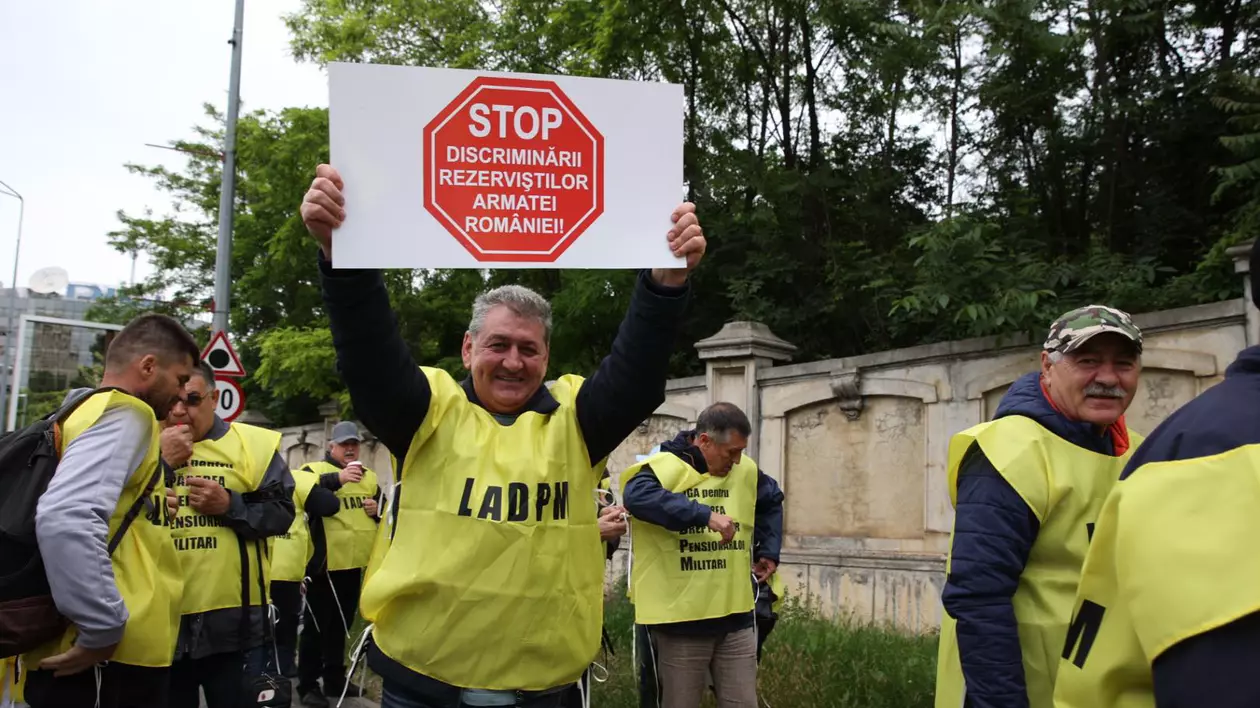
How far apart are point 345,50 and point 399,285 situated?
4.53 meters

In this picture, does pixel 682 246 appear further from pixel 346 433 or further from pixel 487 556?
pixel 346 433

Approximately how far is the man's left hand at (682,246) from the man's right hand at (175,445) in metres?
2.67

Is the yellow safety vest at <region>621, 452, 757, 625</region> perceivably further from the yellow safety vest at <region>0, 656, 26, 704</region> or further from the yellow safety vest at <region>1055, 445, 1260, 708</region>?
the yellow safety vest at <region>1055, 445, 1260, 708</region>

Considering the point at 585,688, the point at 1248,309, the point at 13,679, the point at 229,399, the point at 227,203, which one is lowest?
the point at 13,679

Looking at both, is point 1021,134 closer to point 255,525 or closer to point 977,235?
point 977,235

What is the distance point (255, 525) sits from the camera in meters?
4.80

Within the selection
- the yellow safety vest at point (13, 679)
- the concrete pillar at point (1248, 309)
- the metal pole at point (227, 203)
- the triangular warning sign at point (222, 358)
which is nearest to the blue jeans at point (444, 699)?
the yellow safety vest at point (13, 679)

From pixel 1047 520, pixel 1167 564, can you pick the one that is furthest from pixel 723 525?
pixel 1167 564

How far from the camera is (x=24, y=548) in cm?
318

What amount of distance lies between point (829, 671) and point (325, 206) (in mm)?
5319

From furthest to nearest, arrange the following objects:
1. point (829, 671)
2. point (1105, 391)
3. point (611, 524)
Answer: point (829, 671), point (611, 524), point (1105, 391)

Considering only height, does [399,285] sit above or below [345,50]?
below

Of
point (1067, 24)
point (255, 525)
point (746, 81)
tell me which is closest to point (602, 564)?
point (255, 525)

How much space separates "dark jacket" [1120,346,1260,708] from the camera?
132 centimetres
